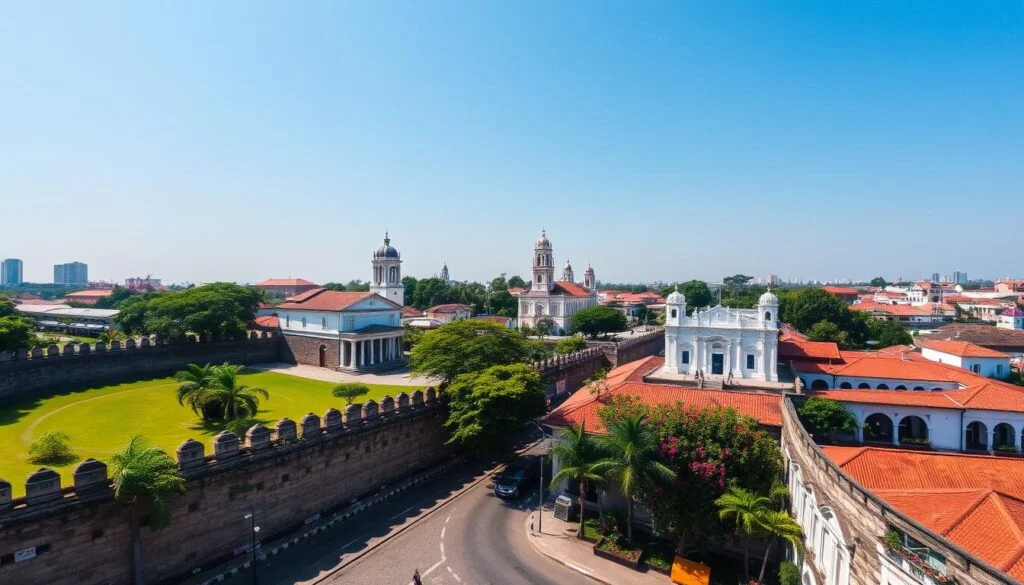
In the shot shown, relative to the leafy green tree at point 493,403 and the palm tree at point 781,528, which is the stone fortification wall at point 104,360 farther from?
the palm tree at point 781,528

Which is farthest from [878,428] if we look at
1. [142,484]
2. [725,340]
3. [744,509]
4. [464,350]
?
[142,484]

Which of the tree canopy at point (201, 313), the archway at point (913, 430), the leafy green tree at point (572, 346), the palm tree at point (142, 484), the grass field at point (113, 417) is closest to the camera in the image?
the palm tree at point (142, 484)

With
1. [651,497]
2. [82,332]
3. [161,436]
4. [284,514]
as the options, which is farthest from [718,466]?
[82,332]

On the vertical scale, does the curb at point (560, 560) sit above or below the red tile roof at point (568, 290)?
below

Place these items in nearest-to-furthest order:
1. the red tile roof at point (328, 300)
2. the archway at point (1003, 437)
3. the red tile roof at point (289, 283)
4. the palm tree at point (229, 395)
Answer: the palm tree at point (229, 395)
the archway at point (1003, 437)
the red tile roof at point (328, 300)
the red tile roof at point (289, 283)

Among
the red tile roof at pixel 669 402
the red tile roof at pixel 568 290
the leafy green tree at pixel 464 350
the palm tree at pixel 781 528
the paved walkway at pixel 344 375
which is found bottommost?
the palm tree at pixel 781 528

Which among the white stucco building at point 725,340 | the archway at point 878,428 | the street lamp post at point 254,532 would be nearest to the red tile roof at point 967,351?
the white stucco building at point 725,340

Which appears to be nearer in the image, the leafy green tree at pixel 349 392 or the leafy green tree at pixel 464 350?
the leafy green tree at pixel 464 350
